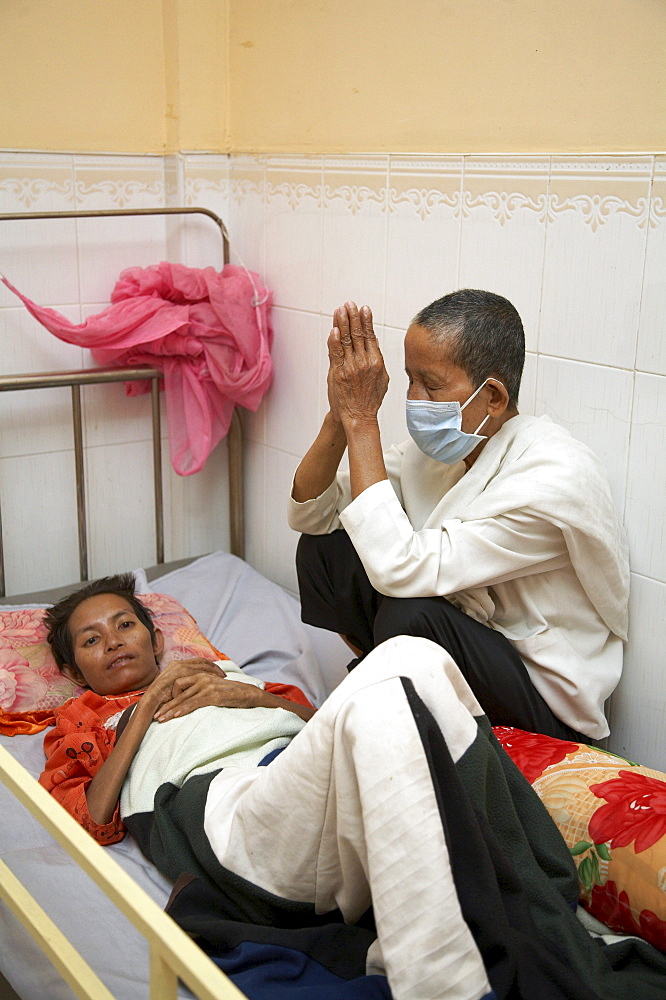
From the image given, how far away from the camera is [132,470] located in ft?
11.8

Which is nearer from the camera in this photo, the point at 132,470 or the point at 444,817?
the point at 444,817

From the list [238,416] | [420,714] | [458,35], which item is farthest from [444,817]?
[238,416]

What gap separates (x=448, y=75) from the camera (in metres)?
2.63

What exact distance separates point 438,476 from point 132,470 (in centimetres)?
145

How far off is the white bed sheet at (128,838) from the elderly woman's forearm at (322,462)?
658 mm

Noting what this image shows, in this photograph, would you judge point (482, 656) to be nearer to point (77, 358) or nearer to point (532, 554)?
point (532, 554)

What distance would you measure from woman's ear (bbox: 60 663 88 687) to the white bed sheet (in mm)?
177

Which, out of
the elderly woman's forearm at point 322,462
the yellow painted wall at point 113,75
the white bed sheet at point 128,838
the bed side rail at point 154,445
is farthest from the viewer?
the bed side rail at point 154,445

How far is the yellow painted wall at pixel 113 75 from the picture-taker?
10.2ft

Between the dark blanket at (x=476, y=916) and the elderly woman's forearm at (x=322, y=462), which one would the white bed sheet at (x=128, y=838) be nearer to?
the dark blanket at (x=476, y=916)

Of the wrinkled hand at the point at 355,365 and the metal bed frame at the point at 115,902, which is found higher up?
the wrinkled hand at the point at 355,365

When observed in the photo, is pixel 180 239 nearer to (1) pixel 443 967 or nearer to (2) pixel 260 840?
(2) pixel 260 840

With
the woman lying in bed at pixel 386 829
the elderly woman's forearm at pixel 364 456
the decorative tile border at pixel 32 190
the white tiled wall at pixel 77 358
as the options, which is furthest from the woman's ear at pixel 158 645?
the decorative tile border at pixel 32 190

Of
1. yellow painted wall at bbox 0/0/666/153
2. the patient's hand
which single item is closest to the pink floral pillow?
the patient's hand
